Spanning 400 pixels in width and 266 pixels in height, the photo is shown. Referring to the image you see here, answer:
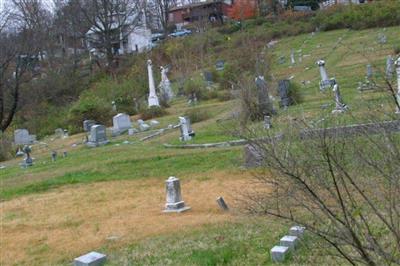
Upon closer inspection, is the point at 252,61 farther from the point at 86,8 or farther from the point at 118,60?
the point at 86,8

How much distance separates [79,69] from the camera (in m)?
56.4

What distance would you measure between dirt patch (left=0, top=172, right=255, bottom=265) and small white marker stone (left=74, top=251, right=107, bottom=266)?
1.06 meters

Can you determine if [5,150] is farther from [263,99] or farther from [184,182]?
[184,182]

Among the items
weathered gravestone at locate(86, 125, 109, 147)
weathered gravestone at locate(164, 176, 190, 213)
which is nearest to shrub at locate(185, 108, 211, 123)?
weathered gravestone at locate(86, 125, 109, 147)

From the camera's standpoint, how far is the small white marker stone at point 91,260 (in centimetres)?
768

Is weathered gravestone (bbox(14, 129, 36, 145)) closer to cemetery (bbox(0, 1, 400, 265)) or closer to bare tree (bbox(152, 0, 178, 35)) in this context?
cemetery (bbox(0, 1, 400, 265))

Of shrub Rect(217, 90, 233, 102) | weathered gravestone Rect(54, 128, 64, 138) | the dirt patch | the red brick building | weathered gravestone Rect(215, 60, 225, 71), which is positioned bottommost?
weathered gravestone Rect(54, 128, 64, 138)

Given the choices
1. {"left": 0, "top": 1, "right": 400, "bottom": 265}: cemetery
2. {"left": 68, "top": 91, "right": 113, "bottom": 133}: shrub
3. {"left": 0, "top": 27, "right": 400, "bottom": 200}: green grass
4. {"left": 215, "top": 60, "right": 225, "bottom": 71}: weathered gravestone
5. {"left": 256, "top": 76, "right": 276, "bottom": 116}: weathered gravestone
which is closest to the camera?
{"left": 0, "top": 1, "right": 400, "bottom": 265}: cemetery

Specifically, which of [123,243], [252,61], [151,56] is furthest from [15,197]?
[151,56]

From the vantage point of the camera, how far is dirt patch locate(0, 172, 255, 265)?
31.3 feet

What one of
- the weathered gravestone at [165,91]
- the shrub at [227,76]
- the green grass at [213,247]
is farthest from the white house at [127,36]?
the green grass at [213,247]

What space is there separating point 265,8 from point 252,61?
31742mm

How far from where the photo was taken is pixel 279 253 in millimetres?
6656

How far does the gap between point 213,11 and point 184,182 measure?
61.2 metres
